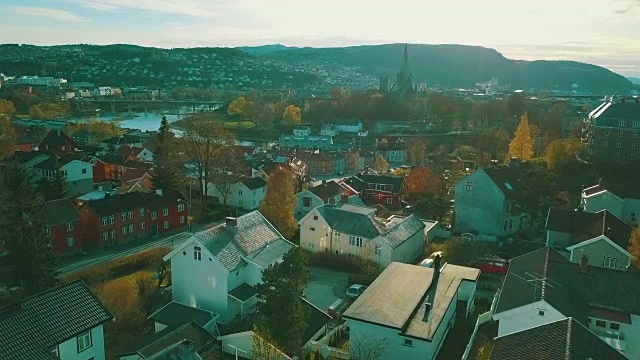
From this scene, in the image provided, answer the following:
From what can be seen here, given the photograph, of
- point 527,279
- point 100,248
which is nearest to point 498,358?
point 527,279

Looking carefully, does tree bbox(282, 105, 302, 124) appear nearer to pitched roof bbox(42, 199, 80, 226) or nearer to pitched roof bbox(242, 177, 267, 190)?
pitched roof bbox(242, 177, 267, 190)

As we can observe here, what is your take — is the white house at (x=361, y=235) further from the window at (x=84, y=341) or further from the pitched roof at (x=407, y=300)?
the window at (x=84, y=341)

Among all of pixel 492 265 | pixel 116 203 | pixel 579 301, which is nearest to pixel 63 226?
pixel 116 203

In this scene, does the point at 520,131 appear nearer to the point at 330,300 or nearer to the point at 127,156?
the point at 330,300

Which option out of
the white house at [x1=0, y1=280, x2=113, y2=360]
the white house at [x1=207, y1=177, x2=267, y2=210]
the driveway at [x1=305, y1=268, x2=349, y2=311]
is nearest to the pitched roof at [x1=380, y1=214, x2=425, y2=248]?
the driveway at [x1=305, y1=268, x2=349, y2=311]

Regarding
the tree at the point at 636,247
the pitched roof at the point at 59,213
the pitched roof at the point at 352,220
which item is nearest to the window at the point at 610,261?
the tree at the point at 636,247

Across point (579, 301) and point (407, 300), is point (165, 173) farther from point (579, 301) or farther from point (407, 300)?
point (579, 301)
